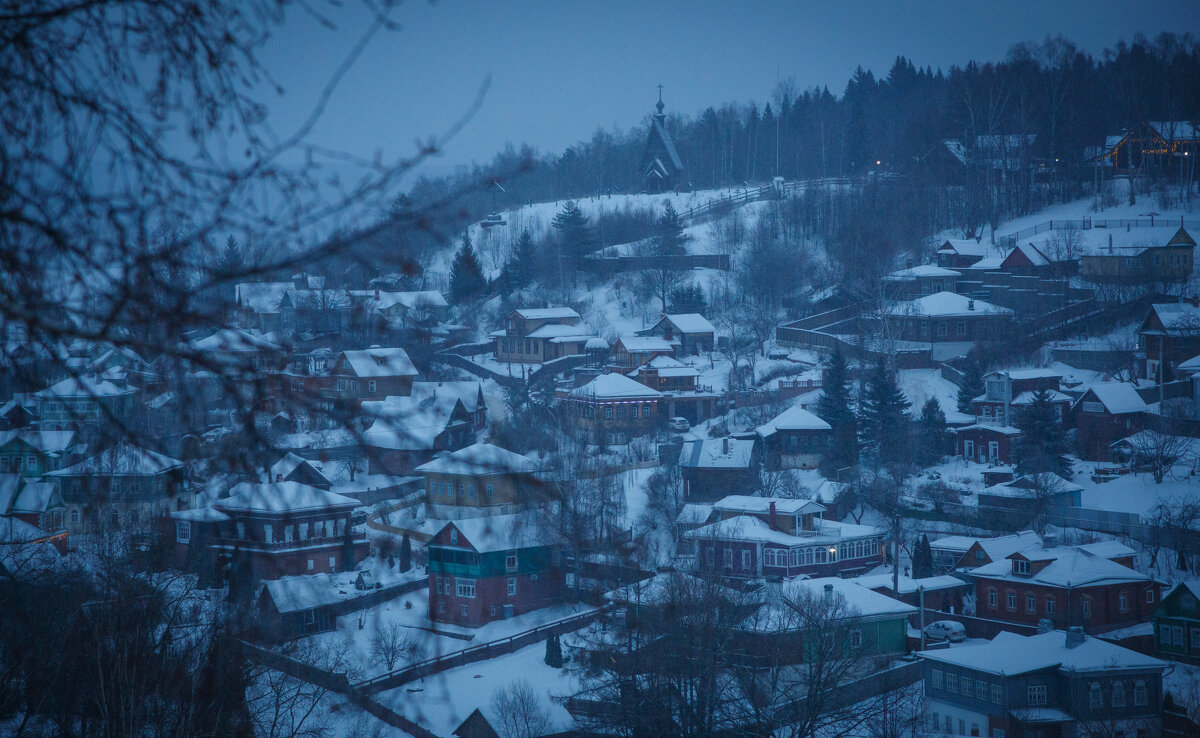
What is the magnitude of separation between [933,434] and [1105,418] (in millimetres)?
2723

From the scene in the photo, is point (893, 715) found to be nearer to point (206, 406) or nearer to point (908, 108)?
point (206, 406)

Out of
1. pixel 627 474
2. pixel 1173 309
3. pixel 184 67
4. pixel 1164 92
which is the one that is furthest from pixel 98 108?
pixel 1164 92

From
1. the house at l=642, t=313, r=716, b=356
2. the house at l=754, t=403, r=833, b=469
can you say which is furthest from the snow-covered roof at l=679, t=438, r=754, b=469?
the house at l=642, t=313, r=716, b=356

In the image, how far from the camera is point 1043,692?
10539mm

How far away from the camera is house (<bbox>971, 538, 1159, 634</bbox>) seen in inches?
487

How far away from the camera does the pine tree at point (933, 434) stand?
17750 millimetres

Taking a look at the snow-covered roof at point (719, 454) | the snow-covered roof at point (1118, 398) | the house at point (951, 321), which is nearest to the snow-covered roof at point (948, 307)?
the house at point (951, 321)

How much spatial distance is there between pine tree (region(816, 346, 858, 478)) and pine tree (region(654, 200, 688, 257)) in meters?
10.9

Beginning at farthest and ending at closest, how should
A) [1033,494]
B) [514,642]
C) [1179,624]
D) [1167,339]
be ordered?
[1167,339], [1033,494], [514,642], [1179,624]

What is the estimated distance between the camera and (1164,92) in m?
31.3

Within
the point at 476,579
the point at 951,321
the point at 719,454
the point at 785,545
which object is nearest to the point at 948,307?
the point at 951,321

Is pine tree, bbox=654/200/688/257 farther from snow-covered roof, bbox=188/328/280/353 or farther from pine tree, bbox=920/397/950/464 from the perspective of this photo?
snow-covered roof, bbox=188/328/280/353

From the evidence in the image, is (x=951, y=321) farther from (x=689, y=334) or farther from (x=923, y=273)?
(x=689, y=334)

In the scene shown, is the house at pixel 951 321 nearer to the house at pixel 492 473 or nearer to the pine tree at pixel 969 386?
the pine tree at pixel 969 386
